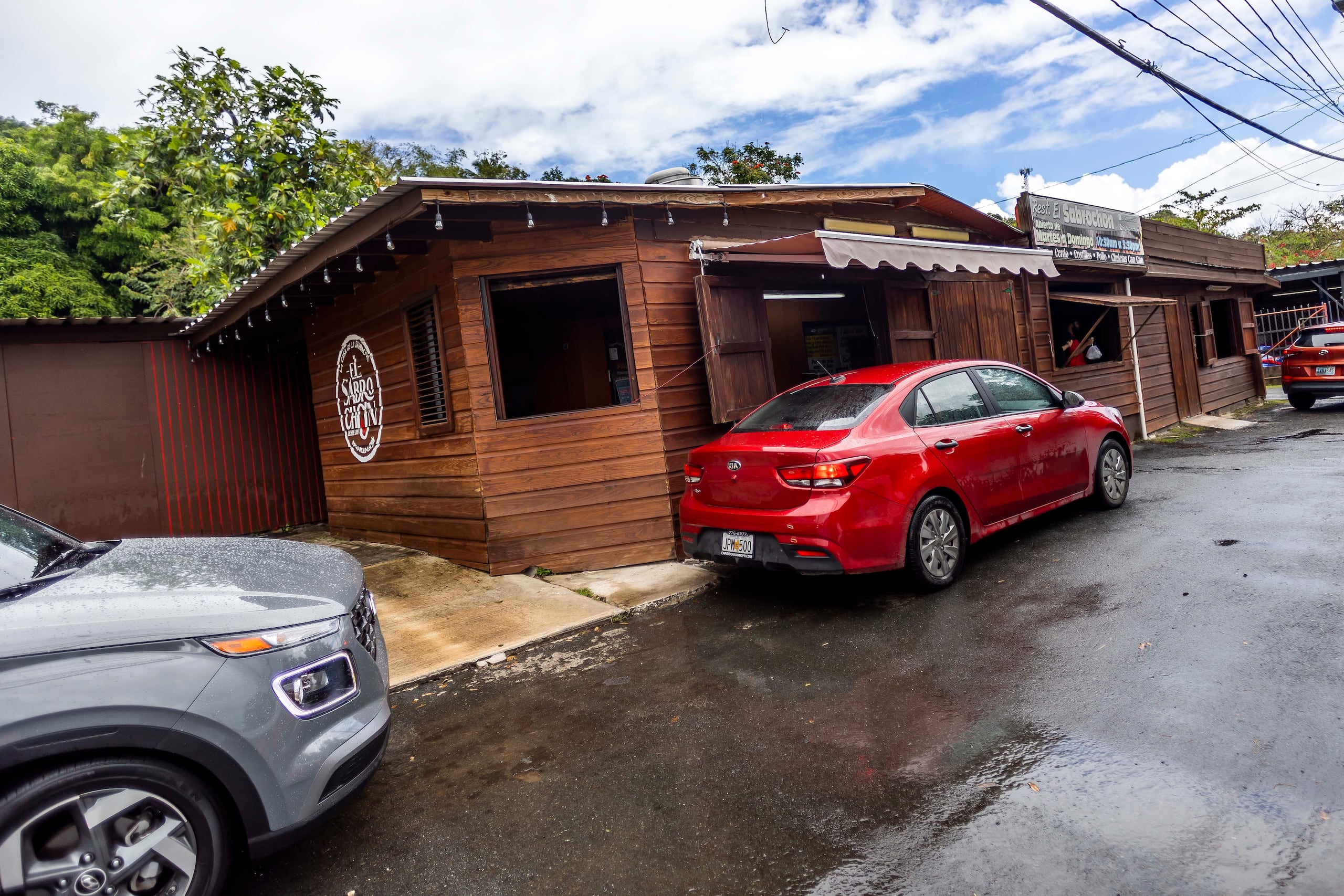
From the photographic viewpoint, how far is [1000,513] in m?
5.53

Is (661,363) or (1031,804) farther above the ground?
(661,363)

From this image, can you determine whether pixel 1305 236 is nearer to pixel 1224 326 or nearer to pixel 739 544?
pixel 1224 326

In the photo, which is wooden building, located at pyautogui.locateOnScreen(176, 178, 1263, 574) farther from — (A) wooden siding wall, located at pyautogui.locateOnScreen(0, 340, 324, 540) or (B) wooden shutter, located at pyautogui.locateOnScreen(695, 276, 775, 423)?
(A) wooden siding wall, located at pyautogui.locateOnScreen(0, 340, 324, 540)

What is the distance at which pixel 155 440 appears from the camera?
959cm

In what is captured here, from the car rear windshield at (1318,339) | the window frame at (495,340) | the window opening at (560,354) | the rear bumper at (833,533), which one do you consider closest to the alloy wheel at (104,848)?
the rear bumper at (833,533)

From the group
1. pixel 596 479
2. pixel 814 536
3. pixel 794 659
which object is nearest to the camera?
pixel 794 659

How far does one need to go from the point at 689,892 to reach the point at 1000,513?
3997 mm

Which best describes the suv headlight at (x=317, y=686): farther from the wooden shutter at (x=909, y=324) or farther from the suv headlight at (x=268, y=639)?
the wooden shutter at (x=909, y=324)

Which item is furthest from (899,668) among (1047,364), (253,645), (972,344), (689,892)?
(1047,364)

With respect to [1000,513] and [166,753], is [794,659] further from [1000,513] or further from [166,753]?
[166,753]

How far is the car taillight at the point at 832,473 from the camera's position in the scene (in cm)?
459

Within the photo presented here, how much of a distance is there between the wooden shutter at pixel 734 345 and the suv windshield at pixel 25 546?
4.60m

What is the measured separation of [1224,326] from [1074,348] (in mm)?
8267

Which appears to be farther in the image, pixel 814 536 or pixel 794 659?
pixel 814 536
